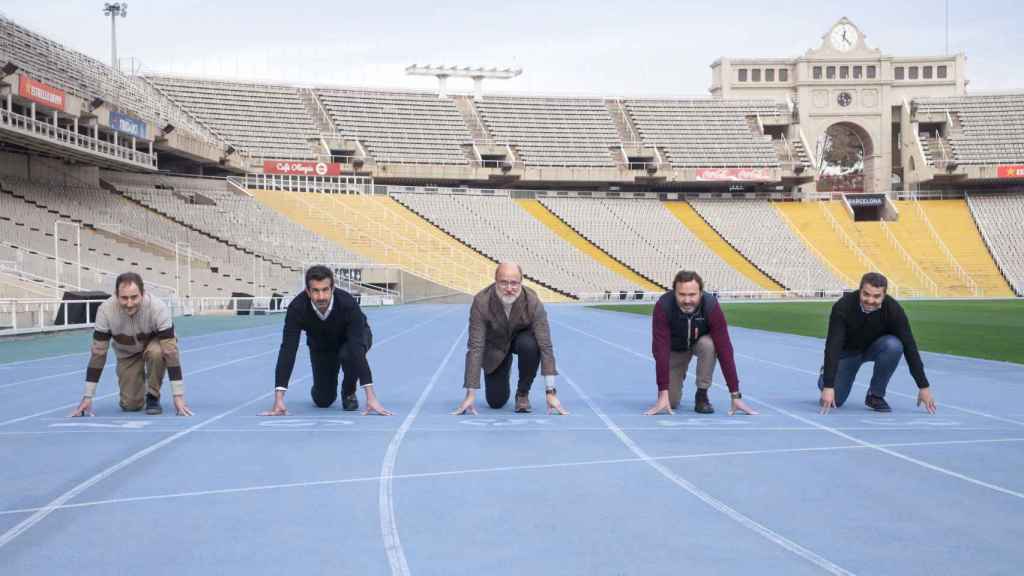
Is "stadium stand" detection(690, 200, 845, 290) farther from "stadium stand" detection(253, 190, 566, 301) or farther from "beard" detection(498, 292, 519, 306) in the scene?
"beard" detection(498, 292, 519, 306)

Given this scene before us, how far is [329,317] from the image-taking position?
9.08 meters

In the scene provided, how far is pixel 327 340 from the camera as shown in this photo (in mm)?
9297

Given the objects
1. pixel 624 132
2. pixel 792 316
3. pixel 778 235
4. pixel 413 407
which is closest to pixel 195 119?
pixel 624 132

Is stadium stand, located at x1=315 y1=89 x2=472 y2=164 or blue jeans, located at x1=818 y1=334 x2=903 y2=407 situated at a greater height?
stadium stand, located at x1=315 y1=89 x2=472 y2=164

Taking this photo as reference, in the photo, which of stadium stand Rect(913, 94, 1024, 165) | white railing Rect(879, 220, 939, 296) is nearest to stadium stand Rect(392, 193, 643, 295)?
white railing Rect(879, 220, 939, 296)

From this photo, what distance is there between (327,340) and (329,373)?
0.38m

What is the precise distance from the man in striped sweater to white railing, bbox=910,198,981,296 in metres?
54.5

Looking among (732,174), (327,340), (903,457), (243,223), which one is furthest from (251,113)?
(903,457)

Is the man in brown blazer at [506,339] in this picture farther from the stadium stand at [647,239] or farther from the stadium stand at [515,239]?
the stadium stand at [647,239]

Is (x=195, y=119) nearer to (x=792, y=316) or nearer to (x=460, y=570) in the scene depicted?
Result: (x=792, y=316)

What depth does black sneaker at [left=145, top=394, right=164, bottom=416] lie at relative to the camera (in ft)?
29.6

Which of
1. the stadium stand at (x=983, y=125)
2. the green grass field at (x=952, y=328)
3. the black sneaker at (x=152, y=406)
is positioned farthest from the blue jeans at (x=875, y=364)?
the stadium stand at (x=983, y=125)

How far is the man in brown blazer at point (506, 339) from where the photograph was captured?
8812 mm

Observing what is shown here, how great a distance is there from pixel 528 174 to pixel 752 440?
57467mm
